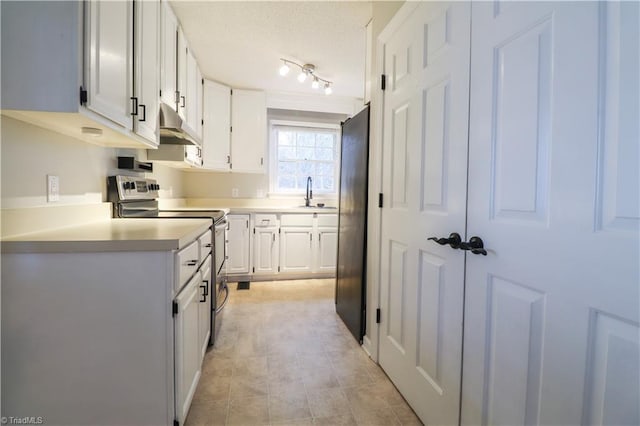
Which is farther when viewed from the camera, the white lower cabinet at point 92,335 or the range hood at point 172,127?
the range hood at point 172,127

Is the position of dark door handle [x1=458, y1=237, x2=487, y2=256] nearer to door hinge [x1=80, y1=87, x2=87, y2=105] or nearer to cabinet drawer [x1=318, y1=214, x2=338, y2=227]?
door hinge [x1=80, y1=87, x2=87, y2=105]

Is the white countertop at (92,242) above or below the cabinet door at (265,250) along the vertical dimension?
above

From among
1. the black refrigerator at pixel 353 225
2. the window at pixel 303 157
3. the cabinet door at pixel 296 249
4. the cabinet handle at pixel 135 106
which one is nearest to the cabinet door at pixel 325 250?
the cabinet door at pixel 296 249

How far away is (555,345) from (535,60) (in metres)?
0.82

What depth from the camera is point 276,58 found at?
2.92 meters

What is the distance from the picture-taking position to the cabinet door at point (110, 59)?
109 centimetres

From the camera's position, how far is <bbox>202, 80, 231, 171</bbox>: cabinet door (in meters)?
3.49

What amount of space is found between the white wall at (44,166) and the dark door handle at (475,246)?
5.72ft

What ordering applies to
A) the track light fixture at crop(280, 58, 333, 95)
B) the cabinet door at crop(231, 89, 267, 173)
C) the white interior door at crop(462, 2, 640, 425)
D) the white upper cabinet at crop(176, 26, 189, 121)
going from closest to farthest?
the white interior door at crop(462, 2, 640, 425), the white upper cabinet at crop(176, 26, 189, 121), the track light fixture at crop(280, 58, 333, 95), the cabinet door at crop(231, 89, 267, 173)

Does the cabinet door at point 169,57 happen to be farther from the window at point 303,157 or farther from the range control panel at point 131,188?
the window at point 303,157

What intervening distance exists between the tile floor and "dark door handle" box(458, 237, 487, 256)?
3.12 ft

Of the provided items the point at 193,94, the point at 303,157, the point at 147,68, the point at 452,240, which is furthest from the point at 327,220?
the point at 452,240

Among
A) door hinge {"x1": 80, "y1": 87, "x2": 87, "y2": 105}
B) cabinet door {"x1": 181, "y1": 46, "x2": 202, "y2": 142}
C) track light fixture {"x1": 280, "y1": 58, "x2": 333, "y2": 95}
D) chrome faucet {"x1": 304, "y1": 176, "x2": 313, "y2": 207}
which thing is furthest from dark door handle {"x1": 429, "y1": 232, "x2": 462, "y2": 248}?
chrome faucet {"x1": 304, "y1": 176, "x2": 313, "y2": 207}

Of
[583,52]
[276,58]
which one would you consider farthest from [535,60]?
[276,58]
